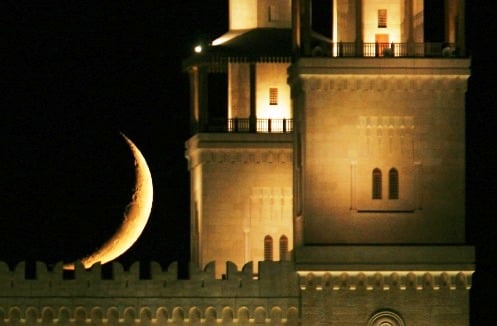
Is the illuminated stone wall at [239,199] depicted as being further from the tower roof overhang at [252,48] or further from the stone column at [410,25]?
the stone column at [410,25]

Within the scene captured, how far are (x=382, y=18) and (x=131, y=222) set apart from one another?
11149mm

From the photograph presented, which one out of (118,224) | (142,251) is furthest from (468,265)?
(142,251)

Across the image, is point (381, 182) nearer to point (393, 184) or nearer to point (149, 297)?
point (393, 184)

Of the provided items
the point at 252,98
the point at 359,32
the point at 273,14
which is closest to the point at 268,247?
the point at 252,98

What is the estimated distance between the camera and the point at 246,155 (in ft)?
272

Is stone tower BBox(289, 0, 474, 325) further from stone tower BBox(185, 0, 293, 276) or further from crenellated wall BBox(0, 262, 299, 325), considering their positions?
stone tower BBox(185, 0, 293, 276)

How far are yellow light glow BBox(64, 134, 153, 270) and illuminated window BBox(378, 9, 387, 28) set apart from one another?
1079 centimetres

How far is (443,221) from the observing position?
2778 inches

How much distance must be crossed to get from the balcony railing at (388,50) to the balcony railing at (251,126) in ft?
40.2

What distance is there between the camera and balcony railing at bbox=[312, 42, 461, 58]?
231ft

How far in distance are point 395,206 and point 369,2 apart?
5.91 metres

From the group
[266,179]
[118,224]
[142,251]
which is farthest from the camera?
[142,251]

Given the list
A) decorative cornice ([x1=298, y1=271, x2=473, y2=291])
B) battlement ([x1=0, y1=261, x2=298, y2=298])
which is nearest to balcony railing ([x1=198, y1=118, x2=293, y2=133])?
battlement ([x1=0, y1=261, x2=298, y2=298])

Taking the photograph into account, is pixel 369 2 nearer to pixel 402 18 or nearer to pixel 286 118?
pixel 402 18
